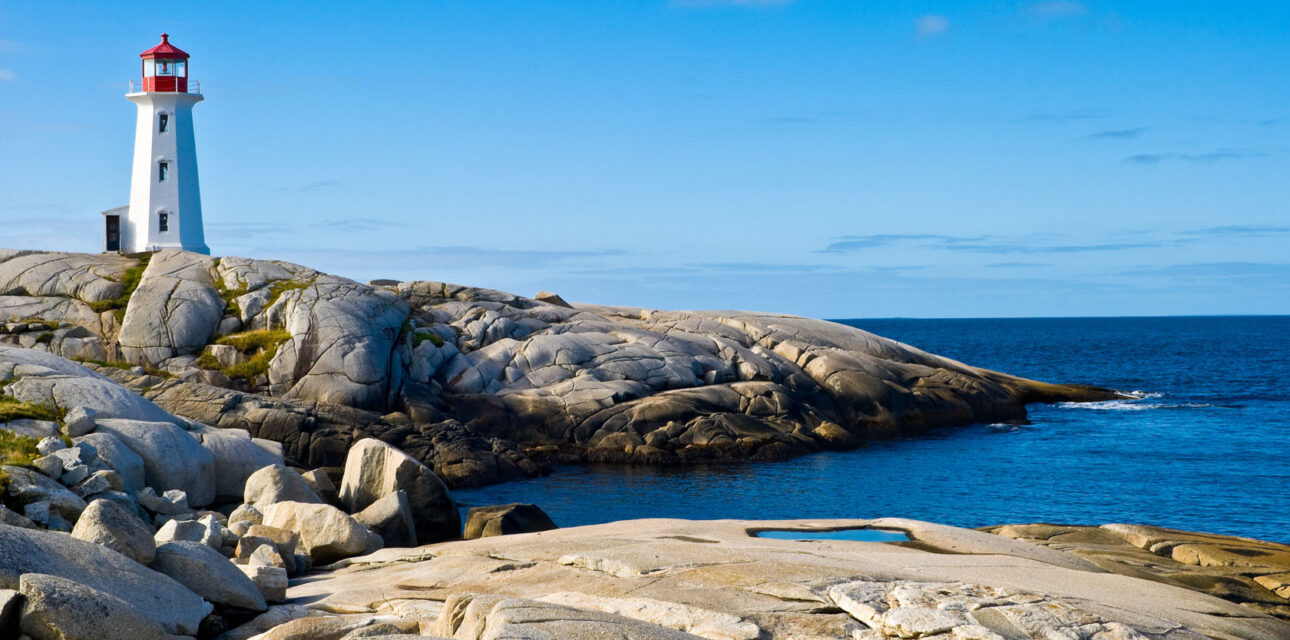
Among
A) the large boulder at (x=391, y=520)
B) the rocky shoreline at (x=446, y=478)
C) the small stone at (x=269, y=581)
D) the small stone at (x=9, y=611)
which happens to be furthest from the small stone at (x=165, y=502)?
the small stone at (x=9, y=611)

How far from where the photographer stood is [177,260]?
136 ft

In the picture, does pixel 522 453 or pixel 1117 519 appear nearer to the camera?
pixel 1117 519

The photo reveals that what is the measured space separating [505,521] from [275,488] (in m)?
4.38

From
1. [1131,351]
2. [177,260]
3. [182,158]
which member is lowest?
[1131,351]

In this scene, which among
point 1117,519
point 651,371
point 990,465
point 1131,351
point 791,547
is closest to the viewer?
point 791,547

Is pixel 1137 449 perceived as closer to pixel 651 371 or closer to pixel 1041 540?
pixel 651 371

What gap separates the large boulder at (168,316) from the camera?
36906mm

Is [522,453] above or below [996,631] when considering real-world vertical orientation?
below

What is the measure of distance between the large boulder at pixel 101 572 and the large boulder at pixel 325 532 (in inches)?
181

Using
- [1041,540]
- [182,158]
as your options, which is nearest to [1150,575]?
[1041,540]

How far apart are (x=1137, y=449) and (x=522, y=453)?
24.5 m

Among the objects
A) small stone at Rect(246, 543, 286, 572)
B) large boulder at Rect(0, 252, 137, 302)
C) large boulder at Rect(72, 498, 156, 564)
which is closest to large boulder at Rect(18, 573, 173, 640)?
large boulder at Rect(72, 498, 156, 564)

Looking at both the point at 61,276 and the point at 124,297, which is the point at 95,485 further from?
the point at 61,276

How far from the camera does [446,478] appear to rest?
3222 centimetres
